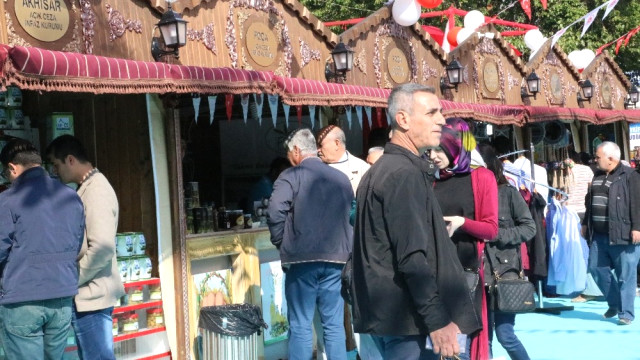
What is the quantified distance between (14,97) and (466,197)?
12.4ft

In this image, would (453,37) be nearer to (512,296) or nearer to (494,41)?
(494,41)

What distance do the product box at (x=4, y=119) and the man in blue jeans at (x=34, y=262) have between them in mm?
1861

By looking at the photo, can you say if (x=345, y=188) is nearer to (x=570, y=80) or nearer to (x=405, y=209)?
(x=405, y=209)

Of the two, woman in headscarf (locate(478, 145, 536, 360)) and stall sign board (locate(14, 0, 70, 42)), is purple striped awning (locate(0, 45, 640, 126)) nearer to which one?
stall sign board (locate(14, 0, 70, 42))

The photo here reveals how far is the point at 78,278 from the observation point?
5031 mm

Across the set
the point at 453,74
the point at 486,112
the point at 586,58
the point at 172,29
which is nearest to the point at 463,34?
the point at 453,74

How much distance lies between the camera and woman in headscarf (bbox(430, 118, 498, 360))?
4750 mm

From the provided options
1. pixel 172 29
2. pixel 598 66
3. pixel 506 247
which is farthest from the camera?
pixel 598 66

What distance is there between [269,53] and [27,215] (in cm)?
375

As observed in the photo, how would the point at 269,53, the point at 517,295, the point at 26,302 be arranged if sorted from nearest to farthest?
the point at 26,302 < the point at 517,295 < the point at 269,53

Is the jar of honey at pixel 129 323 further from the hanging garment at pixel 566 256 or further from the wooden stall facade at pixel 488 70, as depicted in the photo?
the wooden stall facade at pixel 488 70

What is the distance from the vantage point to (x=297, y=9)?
27.7 feet

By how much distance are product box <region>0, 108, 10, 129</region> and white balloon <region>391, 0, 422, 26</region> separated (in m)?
5.19

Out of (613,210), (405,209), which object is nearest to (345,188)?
(405,209)
